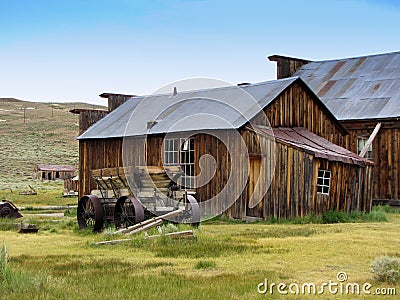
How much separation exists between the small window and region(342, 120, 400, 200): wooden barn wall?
23.3 feet

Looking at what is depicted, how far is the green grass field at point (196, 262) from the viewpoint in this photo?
33.9 ft

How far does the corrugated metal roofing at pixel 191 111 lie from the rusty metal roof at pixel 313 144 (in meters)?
1.17

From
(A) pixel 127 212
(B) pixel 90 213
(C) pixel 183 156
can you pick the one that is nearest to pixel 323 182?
(C) pixel 183 156

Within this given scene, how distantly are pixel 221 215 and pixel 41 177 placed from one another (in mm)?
53015

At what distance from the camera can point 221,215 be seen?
25.2 m

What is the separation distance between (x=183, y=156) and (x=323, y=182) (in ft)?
17.5

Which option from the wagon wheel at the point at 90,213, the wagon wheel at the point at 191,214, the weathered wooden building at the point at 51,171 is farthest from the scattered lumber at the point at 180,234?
the weathered wooden building at the point at 51,171

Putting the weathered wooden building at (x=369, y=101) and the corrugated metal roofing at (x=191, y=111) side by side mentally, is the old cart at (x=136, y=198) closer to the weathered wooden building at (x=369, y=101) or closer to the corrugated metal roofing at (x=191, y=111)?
the corrugated metal roofing at (x=191, y=111)

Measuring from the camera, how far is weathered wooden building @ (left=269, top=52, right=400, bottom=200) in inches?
1200

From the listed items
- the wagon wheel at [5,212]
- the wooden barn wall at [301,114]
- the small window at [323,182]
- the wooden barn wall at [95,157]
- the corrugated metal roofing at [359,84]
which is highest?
the corrugated metal roofing at [359,84]

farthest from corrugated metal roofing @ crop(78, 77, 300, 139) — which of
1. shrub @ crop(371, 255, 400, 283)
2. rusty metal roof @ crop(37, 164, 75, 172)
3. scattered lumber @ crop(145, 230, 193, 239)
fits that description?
rusty metal roof @ crop(37, 164, 75, 172)

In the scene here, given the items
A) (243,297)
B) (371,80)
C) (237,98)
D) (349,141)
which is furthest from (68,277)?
(371,80)

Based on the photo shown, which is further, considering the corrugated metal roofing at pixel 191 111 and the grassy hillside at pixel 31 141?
the grassy hillside at pixel 31 141

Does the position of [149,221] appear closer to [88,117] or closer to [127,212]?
[127,212]
